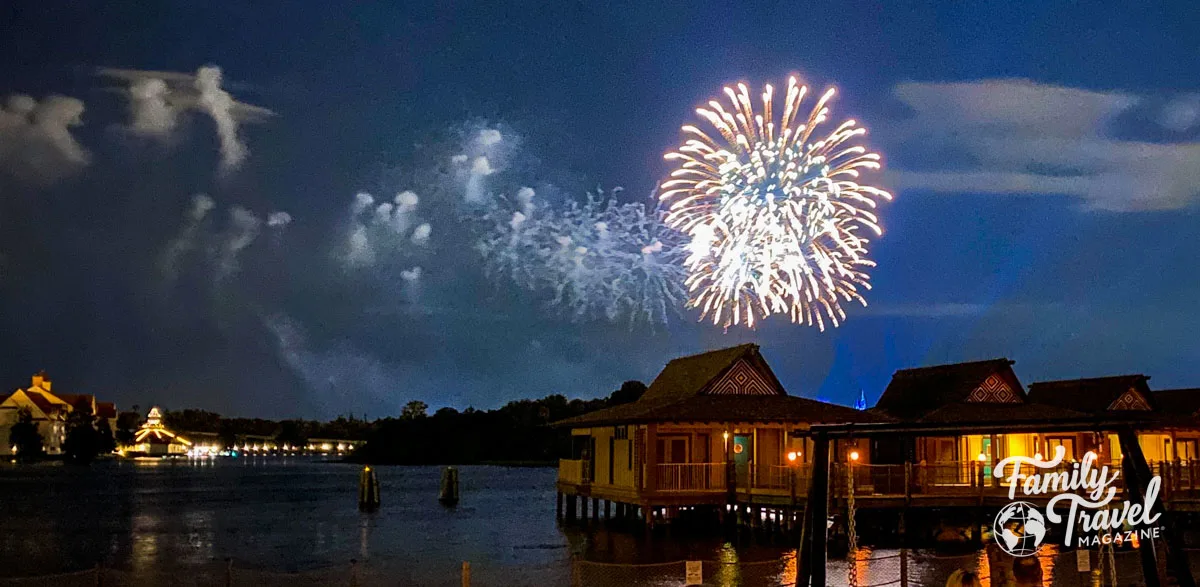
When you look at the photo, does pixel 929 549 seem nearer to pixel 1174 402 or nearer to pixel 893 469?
pixel 893 469

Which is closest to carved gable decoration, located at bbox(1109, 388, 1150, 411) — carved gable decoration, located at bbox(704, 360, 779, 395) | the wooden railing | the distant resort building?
the distant resort building

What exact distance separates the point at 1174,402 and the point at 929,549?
97.3ft

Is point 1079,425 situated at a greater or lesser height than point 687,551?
greater

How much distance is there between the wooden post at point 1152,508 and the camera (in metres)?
17.6

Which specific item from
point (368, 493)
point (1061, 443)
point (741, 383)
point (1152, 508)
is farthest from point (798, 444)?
point (368, 493)

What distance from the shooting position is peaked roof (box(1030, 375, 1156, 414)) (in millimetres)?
56344

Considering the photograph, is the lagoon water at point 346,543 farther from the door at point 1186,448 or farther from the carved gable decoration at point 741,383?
the door at point 1186,448

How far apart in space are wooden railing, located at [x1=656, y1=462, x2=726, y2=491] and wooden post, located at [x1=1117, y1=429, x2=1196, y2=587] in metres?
26.6

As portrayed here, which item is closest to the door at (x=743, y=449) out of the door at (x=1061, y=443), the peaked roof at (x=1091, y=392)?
Result: the door at (x=1061, y=443)

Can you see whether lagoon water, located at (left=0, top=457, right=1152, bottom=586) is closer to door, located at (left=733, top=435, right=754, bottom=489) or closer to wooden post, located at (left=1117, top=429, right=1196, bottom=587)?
door, located at (left=733, top=435, right=754, bottom=489)

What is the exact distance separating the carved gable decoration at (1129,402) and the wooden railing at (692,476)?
872 inches

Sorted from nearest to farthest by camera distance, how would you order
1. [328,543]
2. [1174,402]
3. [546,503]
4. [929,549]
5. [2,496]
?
[929,549]
[328,543]
[1174,402]
[546,503]
[2,496]

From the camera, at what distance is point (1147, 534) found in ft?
60.8

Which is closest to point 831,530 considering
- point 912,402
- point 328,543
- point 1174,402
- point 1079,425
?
point 912,402
